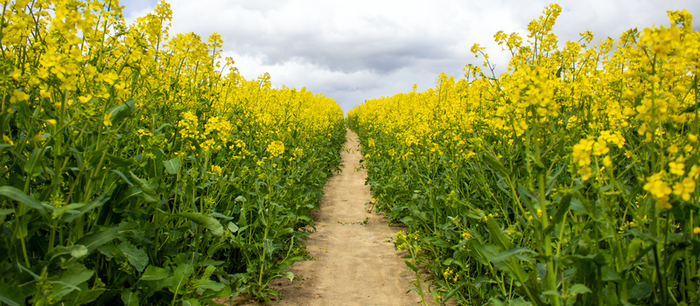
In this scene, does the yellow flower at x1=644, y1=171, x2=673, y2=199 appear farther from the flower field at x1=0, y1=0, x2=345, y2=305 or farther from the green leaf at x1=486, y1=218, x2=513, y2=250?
the flower field at x1=0, y1=0, x2=345, y2=305

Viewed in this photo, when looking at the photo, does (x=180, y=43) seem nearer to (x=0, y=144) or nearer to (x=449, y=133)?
(x=0, y=144)

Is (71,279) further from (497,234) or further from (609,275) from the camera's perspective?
(609,275)

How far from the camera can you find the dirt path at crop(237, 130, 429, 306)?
11.2 feet

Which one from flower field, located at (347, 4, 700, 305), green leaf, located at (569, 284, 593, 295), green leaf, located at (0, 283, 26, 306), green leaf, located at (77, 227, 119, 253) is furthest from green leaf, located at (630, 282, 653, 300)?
green leaf, located at (0, 283, 26, 306)

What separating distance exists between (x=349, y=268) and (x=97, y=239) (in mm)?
2726

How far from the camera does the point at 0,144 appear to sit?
1.45 m

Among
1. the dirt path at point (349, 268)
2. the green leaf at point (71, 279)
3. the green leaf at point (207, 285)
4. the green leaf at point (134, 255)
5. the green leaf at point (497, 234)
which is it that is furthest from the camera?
the dirt path at point (349, 268)

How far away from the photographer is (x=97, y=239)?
1.83 m

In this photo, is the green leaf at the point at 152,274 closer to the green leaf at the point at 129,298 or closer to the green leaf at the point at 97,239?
the green leaf at the point at 129,298

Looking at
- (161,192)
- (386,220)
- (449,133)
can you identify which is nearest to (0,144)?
(161,192)

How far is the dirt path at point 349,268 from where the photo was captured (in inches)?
135

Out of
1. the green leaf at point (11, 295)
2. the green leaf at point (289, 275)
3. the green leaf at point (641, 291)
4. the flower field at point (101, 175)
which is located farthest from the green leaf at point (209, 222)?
the green leaf at point (641, 291)

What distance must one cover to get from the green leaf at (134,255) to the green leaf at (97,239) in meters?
0.18

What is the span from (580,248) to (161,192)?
235cm
